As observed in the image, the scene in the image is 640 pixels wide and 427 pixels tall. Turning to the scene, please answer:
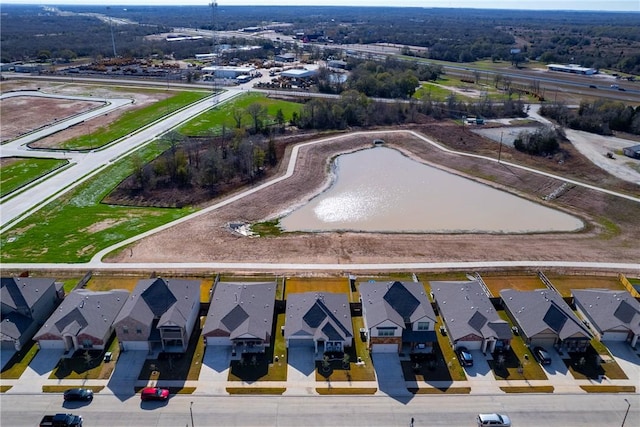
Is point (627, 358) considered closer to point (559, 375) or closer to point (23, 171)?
point (559, 375)

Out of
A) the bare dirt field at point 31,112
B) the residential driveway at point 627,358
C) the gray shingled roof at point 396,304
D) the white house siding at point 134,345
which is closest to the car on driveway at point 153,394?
the white house siding at point 134,345

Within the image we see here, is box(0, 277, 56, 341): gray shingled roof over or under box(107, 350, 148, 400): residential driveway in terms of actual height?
over

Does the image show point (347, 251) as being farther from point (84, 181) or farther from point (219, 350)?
point (84, 181)

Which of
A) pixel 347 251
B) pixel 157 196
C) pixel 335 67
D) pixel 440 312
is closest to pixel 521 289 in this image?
pixel 440 312

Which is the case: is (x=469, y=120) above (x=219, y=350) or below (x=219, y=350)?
above

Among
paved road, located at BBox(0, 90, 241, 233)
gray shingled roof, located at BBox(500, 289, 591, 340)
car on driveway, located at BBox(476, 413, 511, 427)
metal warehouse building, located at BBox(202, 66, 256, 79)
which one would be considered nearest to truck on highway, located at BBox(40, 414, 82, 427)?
car on driveway, located at BBox(476, 413, 511, 427)

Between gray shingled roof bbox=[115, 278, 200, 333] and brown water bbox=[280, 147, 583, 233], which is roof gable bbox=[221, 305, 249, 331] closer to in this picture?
gray shingled roof bbox=[115, 278, 200, 333]

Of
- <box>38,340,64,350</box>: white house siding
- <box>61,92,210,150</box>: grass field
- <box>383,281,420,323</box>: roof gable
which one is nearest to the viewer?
<box>38,340,64,350</box>: white house siding
